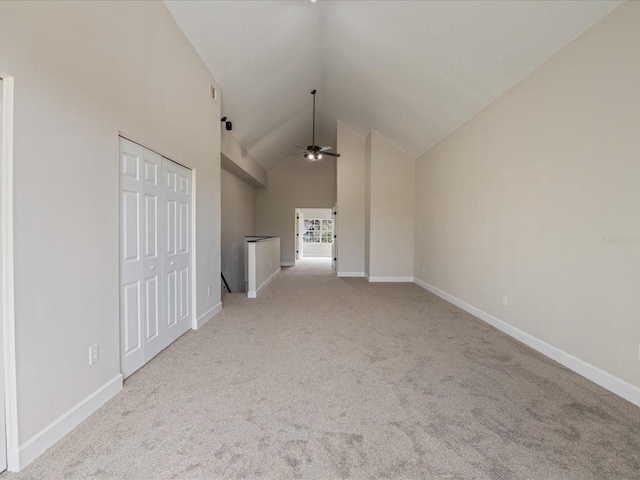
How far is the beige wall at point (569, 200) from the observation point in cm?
214

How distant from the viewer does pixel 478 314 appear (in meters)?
4.09

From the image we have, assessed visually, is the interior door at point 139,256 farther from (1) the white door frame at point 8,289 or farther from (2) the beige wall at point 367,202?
(2) the beige wall at point 367,202

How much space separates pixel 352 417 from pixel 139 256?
2.04 meters

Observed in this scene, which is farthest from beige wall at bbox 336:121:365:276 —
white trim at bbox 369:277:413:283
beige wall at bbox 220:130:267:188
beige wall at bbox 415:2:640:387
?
beige wall at bbox 415:2:640:387

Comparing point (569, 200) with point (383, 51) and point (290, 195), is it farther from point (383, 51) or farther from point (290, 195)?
point (290, 195)

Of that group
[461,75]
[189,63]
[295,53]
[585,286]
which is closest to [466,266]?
[585,286]

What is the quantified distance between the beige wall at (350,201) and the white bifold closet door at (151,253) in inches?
193

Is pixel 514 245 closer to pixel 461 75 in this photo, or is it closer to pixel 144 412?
pixel 461 75

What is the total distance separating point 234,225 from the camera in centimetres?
780

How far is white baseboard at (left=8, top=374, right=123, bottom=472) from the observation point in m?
1.46

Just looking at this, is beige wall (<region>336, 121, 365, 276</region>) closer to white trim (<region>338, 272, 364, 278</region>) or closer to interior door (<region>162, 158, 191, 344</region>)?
white trim (<region>338, 272, 364, 278</region>)

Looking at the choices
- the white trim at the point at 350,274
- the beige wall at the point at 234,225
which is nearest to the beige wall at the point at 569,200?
the white trim at the point at 350,274

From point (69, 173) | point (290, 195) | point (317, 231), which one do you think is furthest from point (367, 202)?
point (317, 231)

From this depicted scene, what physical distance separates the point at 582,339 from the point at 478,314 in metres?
1.62
